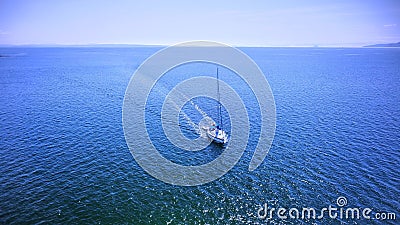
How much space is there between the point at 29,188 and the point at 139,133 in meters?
24.6

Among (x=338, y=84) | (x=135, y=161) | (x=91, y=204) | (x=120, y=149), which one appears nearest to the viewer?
(x=91, y=204)

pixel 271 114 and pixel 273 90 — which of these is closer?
pixel 271 114

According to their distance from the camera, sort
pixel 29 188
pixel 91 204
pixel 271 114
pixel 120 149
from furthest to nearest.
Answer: pixel 271 114
pixel 120 149
pixel 29 188
pixel 91 204

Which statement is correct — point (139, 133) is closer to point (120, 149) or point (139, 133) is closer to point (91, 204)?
point (120, 149)

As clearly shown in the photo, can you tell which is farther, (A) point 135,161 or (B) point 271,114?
(B) point 271,114

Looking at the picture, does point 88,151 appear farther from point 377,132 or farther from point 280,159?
point 377,132

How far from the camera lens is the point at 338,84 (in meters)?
122

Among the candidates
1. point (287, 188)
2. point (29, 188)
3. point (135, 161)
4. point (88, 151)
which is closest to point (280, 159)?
point (287, 188)

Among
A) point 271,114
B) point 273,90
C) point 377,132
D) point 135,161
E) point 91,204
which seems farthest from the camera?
point 273,90

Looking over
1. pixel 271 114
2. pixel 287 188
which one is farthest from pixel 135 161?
pixel 271 114

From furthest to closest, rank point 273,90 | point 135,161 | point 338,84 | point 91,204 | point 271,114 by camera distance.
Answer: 1. point 338,84
2. point 273,90
3. point 271,114
4. point 135,161
5. point 91,204

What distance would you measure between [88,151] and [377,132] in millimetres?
63007

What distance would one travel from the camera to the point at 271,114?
7469 cm

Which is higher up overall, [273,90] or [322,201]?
[273,90]
